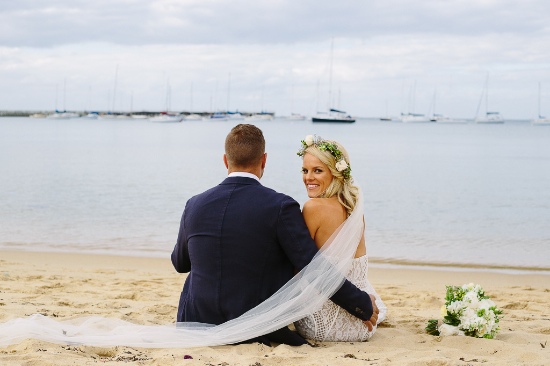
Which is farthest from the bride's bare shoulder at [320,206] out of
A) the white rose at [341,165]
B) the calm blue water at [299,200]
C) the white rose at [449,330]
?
the calm blue water at [299,200]

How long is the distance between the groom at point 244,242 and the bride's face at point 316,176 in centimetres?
41

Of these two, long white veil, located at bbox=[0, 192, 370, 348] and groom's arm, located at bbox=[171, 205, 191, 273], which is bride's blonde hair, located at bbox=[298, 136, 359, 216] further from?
groom's arm, located at bbox=[171, 205, 191, 273]

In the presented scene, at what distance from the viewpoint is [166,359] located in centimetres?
450

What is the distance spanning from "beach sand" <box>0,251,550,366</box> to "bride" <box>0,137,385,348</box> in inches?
4.2

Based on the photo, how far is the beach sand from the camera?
14.9ft

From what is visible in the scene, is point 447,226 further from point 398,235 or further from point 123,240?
point 123,240

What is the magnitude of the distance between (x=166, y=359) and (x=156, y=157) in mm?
37356

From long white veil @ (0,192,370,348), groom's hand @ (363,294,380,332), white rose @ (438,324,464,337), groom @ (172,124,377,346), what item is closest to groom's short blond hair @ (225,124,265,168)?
groom @ (172,124,377,346)

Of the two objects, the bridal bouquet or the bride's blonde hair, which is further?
the bridal bouquet

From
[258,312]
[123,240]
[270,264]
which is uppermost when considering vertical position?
[270,264]

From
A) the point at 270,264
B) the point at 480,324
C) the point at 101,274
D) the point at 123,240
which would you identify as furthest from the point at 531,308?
the point at 123,240

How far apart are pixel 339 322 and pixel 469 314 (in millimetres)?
1024

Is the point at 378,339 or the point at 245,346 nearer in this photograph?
the point at 245,346

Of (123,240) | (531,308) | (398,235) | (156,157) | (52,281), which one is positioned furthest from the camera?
(156,157)
